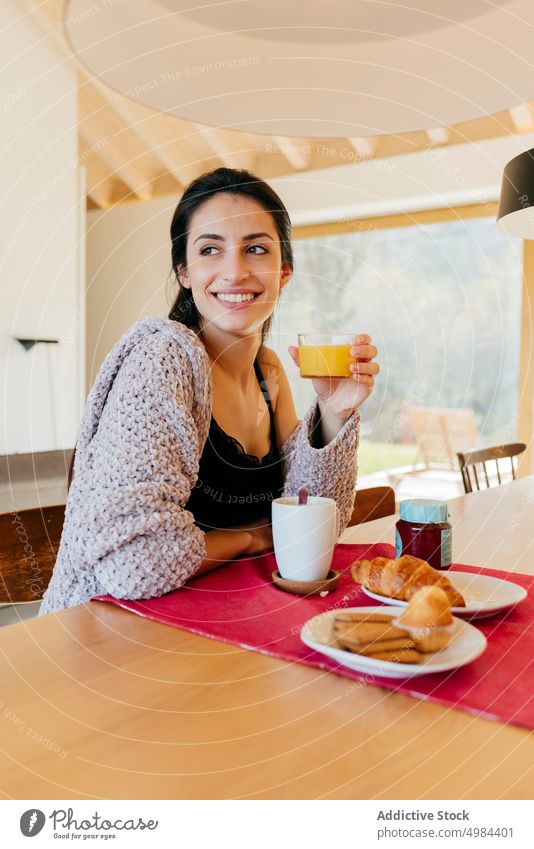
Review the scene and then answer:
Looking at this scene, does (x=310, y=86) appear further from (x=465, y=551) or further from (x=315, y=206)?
(x=315, y=206)

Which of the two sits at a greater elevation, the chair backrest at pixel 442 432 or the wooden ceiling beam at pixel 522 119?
the wooden ceiling beam at pixel 522 119

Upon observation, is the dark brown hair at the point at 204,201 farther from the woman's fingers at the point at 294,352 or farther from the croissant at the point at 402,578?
the croissant at the point at 402,578

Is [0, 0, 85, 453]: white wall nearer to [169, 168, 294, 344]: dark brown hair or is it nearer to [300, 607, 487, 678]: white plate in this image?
[169, 168, 294, 344]: dark brown hair

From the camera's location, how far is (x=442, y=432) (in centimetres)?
567

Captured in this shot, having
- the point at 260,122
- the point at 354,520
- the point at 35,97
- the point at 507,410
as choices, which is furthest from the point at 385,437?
the point at 260,122

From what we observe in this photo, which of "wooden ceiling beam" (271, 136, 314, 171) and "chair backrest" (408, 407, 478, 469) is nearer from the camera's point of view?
"wooden ceiling beam" (271, 136, 314, 171)

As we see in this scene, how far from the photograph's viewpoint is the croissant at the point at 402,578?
0.70 meters

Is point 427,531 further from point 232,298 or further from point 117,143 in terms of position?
point 117,143

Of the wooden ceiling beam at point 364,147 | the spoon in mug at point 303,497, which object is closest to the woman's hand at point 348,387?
the spoon in mug at point 303,497

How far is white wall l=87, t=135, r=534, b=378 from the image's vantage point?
4.29m

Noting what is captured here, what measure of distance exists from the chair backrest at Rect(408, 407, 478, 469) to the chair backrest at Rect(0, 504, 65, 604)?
4762 mm

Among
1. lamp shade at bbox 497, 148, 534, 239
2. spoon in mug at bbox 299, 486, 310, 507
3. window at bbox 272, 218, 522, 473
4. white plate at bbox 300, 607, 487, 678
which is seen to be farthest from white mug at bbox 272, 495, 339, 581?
window at bbox 272, 218, 522, 473

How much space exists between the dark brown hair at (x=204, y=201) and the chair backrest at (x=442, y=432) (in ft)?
14.6
